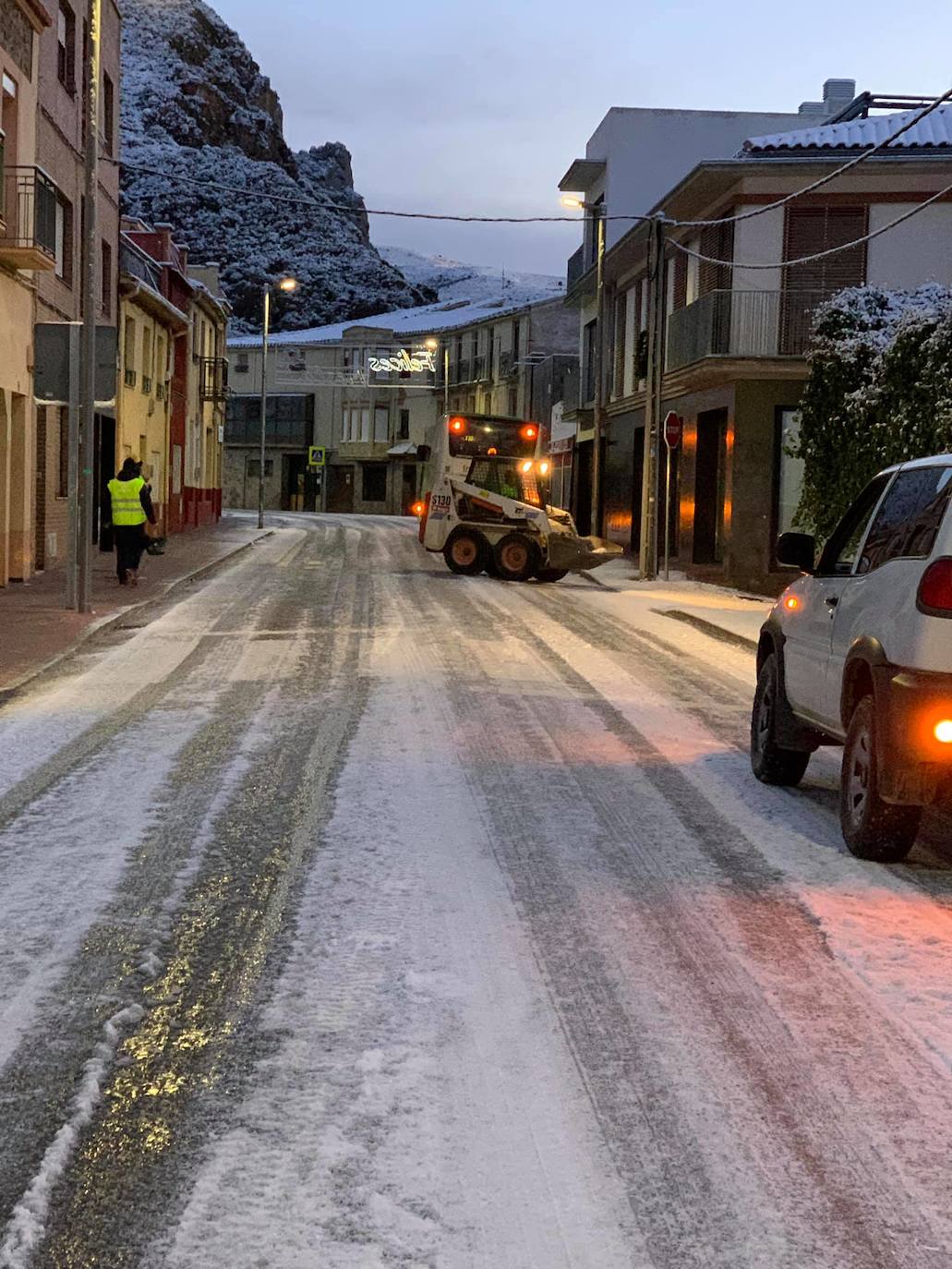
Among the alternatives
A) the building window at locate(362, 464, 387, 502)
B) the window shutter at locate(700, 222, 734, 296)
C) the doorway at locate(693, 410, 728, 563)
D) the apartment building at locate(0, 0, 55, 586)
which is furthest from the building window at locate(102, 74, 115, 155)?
the building window at locate(362, 464, 387, 502)

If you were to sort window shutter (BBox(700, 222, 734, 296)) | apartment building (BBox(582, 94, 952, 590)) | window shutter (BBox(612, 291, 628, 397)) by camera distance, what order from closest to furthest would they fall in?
apartment building (BBox(582, 94, 952, 590))
window shutter (BBox(700, 222, 734, 296))
window shutter (BBox(612, 291, 628, 397))

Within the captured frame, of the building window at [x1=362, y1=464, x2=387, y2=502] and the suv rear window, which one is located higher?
the building window at [x1=362, y1=464, x2=387, y2=502]

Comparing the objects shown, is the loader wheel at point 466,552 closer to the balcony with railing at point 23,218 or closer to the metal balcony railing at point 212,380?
the balcony with railing at point 23,218

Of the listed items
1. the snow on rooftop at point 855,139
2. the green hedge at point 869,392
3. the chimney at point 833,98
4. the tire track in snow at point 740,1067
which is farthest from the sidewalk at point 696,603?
the chimney at point 833,98

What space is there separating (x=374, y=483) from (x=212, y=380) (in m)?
28.2

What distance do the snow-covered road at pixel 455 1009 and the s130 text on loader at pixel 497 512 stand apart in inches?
736

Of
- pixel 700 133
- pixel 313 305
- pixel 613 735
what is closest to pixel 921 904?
pixel 613 735

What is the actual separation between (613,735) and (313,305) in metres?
125

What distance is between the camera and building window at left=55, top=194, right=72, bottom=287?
24761 mm

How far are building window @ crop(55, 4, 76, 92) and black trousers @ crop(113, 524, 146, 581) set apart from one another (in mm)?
8001

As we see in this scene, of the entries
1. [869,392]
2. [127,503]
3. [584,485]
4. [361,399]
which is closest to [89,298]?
[127,503]

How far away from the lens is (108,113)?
3238 centimetres

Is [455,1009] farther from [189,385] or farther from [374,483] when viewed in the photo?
[374,483]

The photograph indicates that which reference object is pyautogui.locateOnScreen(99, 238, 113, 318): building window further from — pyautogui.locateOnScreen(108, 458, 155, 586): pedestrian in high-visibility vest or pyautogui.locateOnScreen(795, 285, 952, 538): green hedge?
pyautogui.locateOnScreen(795, 285, 952, 538): green hedge
